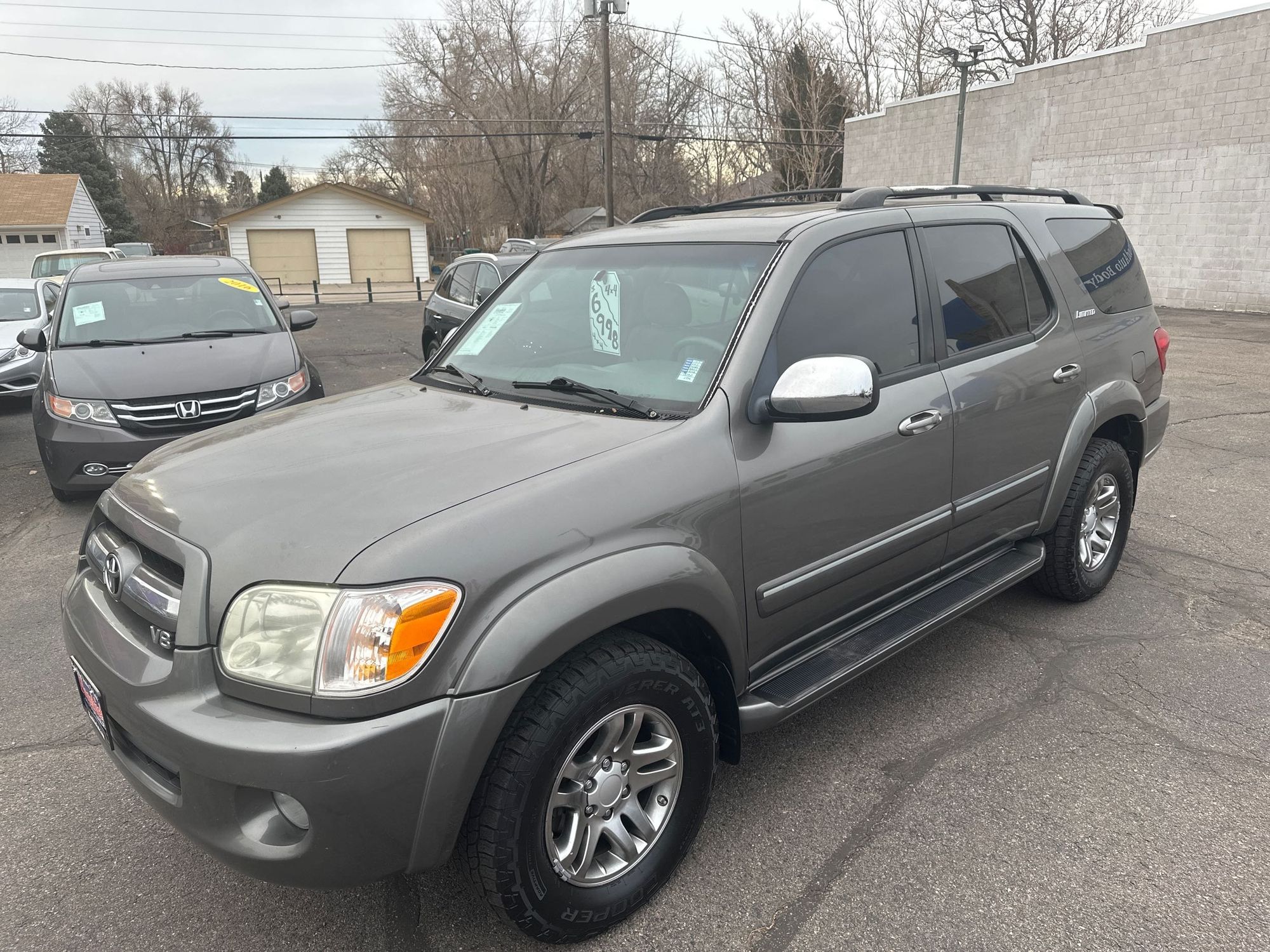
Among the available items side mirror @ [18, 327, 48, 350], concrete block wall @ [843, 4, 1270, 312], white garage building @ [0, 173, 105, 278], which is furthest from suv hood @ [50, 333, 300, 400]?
white garage building @ [0, 173, 105, 278]

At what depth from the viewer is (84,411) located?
5570 mm

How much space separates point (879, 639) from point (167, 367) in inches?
202

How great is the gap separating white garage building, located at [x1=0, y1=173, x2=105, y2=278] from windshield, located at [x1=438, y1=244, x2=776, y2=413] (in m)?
44.3

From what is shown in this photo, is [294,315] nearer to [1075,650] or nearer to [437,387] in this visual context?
[437,387]

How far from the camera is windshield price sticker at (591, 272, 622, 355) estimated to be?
2.93m

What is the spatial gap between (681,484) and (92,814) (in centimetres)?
220

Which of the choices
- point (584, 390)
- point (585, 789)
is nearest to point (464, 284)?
point (584, 390)

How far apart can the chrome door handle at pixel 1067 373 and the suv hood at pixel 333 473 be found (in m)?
2.10

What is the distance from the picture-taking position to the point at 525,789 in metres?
1.96

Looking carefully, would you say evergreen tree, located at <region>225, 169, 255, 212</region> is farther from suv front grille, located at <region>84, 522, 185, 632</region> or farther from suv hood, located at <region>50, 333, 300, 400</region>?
suv front grille, located at <region>84, 522, 185, 632</region>

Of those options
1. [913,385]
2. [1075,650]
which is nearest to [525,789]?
[913,385]

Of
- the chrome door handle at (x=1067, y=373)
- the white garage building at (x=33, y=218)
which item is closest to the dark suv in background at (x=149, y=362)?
the chrome door handle at (x=1067, y=373)

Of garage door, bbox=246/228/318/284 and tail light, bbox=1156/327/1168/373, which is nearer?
tail light, bbox=1156/327/1168/373

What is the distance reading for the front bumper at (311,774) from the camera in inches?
70.1
